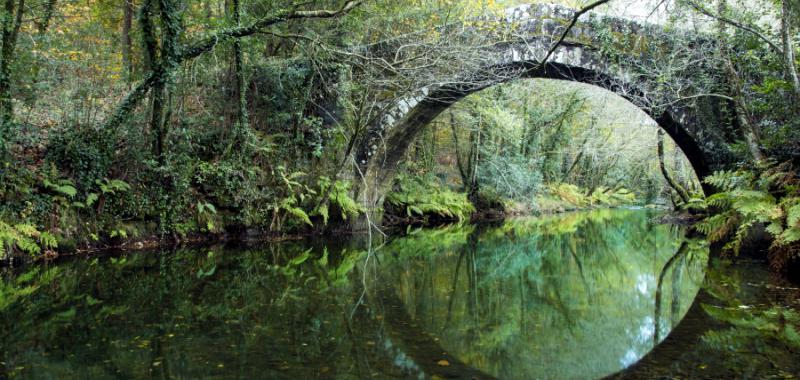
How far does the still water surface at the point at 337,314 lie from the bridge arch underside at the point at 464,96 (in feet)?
11.8

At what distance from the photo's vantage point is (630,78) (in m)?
12.2

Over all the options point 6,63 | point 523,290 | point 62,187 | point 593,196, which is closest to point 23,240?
point 62,187

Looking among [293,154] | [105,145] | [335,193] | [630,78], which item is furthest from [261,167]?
[630,78]

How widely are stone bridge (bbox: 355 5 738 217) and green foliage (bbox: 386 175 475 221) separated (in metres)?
2.23

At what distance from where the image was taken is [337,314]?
5039mm

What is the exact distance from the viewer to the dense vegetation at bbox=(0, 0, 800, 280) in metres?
8.12

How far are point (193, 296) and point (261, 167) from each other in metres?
5.93

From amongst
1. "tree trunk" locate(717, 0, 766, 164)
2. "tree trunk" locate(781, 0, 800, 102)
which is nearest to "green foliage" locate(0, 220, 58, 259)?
"tree trunk" locate(781, 0, 800, 102)

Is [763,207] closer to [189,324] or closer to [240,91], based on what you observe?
[189,324]

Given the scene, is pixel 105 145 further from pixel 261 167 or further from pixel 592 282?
pixel 592 282

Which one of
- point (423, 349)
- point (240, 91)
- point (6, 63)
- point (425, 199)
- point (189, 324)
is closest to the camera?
point (423, 349)

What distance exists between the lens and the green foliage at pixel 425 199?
15.8 meters

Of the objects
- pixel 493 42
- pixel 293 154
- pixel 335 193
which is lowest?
pixel 335 193

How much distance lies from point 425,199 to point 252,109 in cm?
628
